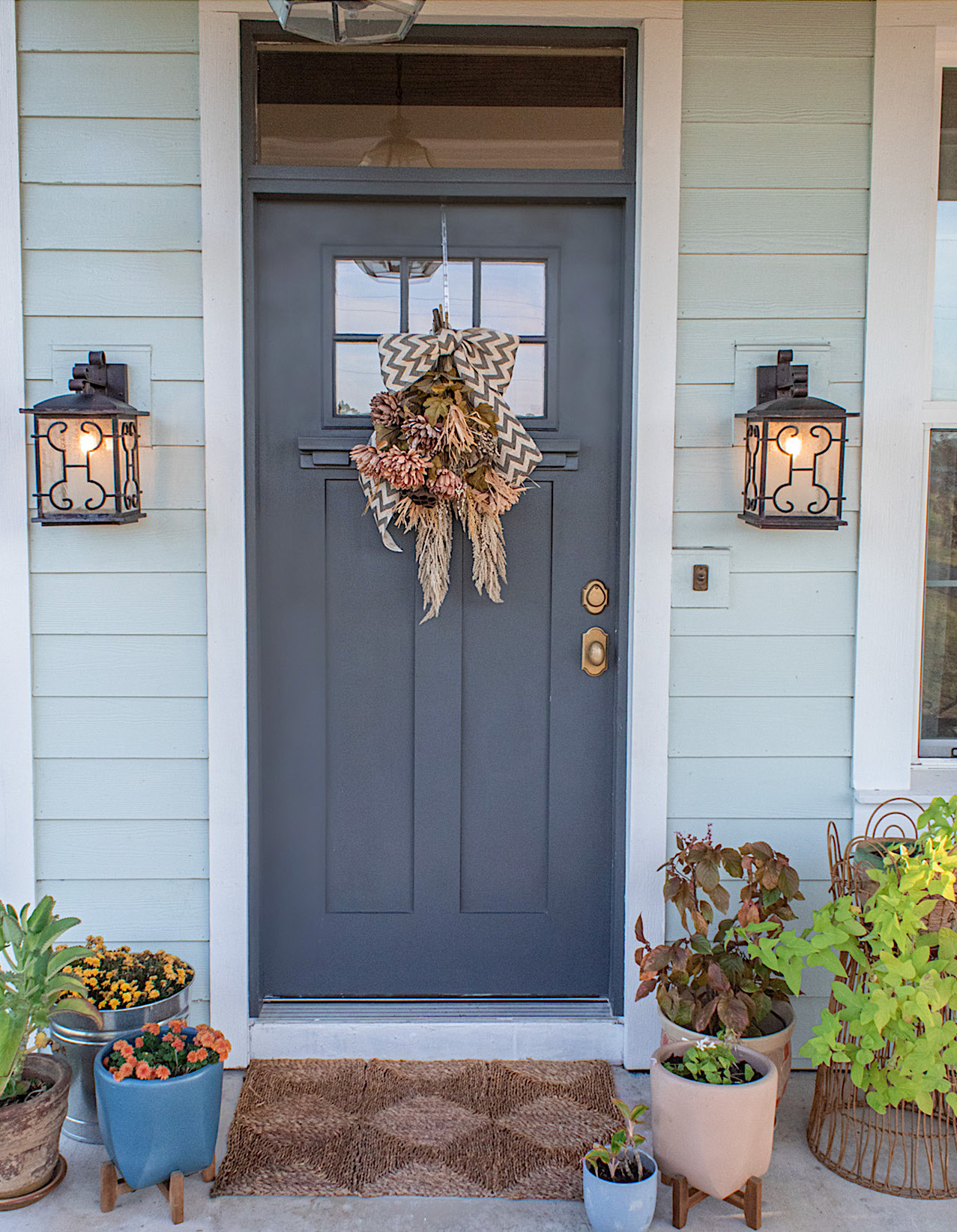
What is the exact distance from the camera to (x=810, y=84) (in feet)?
8.13

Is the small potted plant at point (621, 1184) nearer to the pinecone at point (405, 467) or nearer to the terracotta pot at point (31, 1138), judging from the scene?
the terracotta pot at point (31, 1138)

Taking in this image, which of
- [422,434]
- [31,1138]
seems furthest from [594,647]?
[31,1138]

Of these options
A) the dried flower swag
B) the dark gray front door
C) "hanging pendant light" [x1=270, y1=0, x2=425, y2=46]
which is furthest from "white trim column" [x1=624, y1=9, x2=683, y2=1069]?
"hanging pendant light" [x1=270, y1=0, x2=425, y2=46]

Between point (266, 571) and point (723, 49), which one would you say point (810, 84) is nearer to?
point (723, 49)

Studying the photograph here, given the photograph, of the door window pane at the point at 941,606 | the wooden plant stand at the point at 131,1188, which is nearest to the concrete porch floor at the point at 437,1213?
the wooden plant stand at the point at 131,1188

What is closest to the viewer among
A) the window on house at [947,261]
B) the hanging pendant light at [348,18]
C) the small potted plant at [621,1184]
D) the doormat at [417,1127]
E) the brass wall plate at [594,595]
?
the hanging pendant light at [348,18]

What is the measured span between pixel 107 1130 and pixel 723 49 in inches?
105

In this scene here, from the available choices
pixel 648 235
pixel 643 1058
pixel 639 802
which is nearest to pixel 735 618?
pixel 639 802

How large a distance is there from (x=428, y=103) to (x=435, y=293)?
44cm

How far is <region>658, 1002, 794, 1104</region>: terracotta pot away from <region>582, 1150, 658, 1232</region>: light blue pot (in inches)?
12.2

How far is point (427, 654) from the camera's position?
267 centimetres

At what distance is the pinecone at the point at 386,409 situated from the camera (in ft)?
7.86

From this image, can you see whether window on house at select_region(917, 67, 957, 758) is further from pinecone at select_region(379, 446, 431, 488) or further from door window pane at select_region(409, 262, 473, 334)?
pinecone at select_region(379, 446, 431, 488)

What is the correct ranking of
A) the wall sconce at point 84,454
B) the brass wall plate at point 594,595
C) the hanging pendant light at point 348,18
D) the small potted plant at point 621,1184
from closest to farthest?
the hanging pendant light at point 348,18, the small potted plant at point 621,1184, the wall sconce at point 84,454, the brass wall plate at point 594,595
